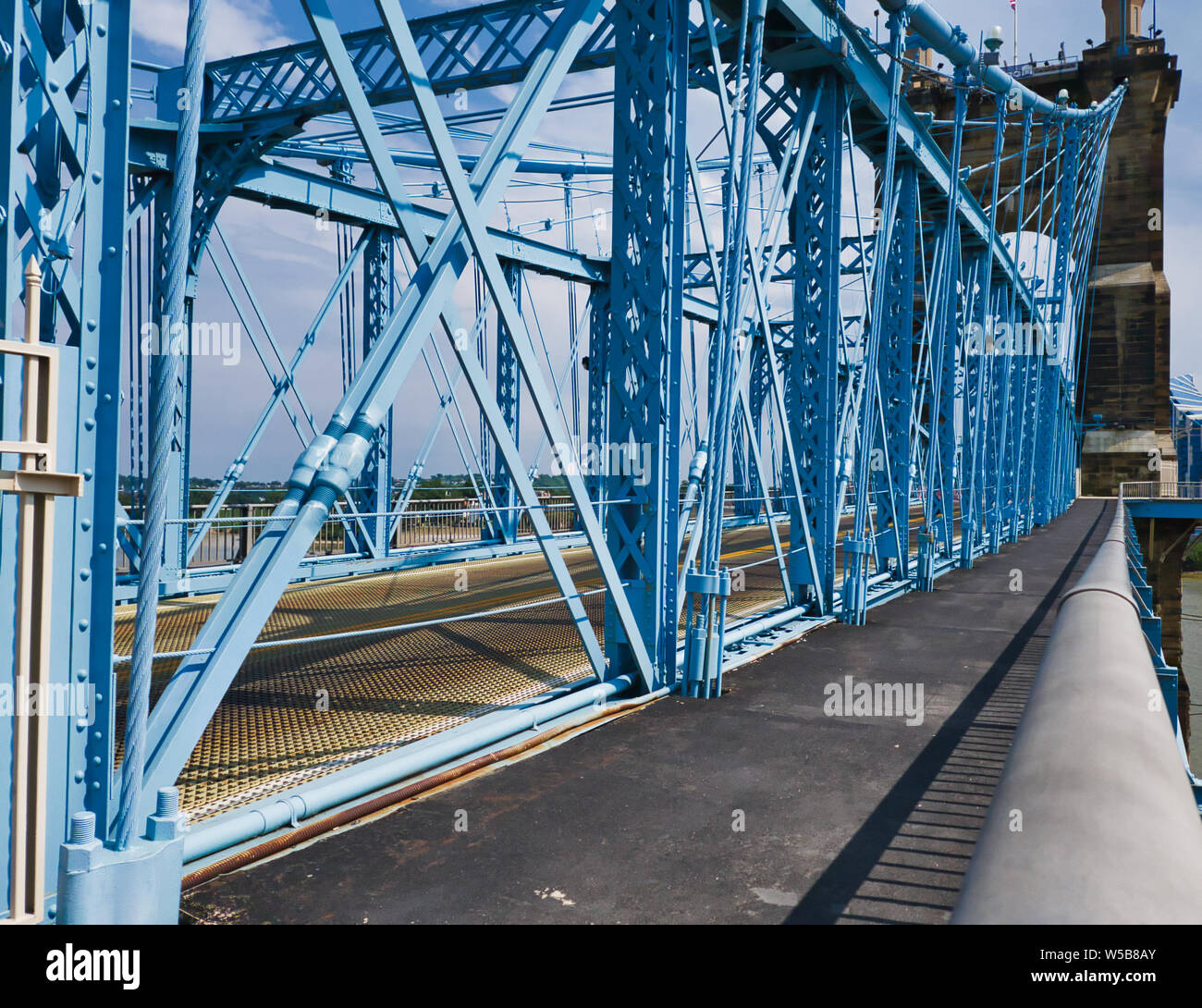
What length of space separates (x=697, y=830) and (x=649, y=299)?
12.6 ft

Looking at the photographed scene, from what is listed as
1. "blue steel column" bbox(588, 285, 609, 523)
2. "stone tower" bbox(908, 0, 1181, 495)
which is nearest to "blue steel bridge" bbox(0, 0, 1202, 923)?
"blue steel column" bbox(588, 285, 609, 523)

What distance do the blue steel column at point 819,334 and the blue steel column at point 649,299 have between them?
11.9 feet

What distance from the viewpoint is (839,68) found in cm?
969

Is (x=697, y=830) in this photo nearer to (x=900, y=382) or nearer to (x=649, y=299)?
(x=649, y=299)

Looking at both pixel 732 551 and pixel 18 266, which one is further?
pixel 732 551

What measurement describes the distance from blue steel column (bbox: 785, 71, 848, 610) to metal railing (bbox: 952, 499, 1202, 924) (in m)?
8.44

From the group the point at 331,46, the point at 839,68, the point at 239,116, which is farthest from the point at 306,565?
the point at 331,46

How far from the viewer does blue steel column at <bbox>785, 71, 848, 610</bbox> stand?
10125 millimetres

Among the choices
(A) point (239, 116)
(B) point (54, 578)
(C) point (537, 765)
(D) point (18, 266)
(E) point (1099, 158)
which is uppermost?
(E) point (1099, 158)
